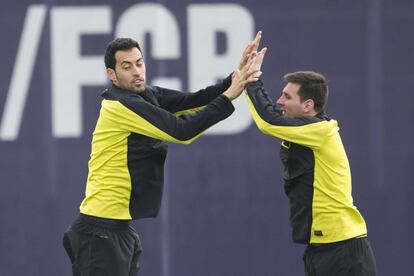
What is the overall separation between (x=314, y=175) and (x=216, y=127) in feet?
6.15

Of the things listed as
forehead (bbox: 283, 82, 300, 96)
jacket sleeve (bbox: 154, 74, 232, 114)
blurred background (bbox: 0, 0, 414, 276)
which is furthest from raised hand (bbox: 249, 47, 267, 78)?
blurred background (bbox: 0, 0, 414, 276)

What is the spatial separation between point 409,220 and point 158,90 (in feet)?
7.53

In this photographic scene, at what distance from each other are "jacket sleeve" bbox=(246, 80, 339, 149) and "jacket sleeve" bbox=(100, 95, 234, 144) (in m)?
0.19

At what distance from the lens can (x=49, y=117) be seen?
6.30 metres

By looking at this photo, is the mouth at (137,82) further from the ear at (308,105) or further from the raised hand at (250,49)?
the ear at (308,105)

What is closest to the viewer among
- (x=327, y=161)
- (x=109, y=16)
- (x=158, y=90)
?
(x=327, y=161)

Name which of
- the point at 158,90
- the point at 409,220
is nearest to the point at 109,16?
the point at 158,90

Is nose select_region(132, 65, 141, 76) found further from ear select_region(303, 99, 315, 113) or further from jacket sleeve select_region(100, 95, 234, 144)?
ear select_region(303, 99, 315, 113)

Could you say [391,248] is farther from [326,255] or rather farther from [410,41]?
[326,255]

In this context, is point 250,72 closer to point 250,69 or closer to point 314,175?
point 250,69

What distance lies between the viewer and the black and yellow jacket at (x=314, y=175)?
14.7 feet

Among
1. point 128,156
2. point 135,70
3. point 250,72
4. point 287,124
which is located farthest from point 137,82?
point 287,124

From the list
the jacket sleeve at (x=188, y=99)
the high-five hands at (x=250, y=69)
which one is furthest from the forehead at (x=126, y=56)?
the high-five hands at (x=250, y=69)

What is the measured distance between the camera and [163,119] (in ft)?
14.5
